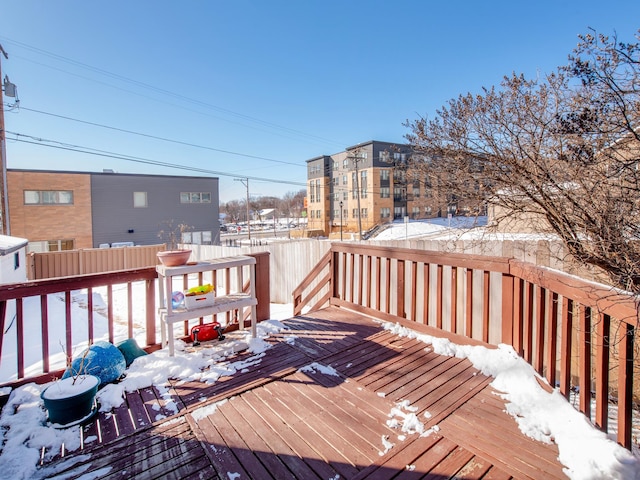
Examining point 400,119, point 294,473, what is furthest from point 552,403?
point 400,119

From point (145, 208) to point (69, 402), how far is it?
20.5 m

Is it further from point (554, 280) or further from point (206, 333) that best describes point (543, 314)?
point (206, 333)

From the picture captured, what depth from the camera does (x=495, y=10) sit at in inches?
264

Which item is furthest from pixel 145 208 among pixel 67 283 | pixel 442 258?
pixel 442 258

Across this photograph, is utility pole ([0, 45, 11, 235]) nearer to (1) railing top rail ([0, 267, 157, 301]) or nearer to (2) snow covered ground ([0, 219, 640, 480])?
(1) railing top rail ([0, 267, 157, 301])

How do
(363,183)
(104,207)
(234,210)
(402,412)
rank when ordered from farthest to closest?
(234,210)
(363,183)
(104,207)
(402,412)

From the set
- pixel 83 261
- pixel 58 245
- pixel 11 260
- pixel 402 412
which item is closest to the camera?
pixel 402 412

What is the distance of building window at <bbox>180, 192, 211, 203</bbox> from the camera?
2128 centimetres

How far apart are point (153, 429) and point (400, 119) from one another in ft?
14.2

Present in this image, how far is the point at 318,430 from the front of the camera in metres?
1.94

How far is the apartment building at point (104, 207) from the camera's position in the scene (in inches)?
650

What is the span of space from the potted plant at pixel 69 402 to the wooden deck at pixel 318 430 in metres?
0.10

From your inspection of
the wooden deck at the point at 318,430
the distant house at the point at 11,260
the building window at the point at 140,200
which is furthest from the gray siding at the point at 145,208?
the wooden deck at the point at 318,430

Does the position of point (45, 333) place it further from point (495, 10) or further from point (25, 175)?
point (25, 175)
